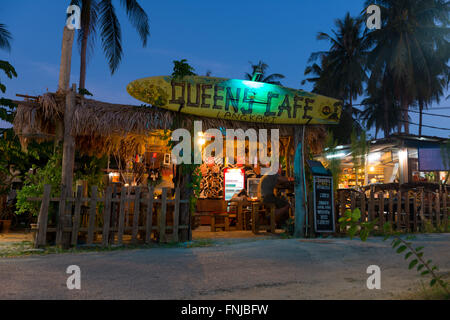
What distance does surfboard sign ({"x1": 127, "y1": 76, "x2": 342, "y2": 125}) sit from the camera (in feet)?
27.2

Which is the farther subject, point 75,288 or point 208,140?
point 208,140

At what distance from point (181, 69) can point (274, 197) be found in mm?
4824

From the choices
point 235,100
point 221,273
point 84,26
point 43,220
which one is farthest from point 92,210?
point 84,26

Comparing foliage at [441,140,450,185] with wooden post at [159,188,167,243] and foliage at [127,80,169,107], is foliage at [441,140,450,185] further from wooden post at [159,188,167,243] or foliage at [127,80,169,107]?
foliage at [127,80,169,107]

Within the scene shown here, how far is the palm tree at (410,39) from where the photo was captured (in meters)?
27.8

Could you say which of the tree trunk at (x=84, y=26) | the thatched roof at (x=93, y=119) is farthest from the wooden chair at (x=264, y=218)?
the tree trunk at (x=84, y=26)

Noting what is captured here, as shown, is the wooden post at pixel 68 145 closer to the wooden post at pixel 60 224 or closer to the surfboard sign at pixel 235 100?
the wooden post at pixel 60 224

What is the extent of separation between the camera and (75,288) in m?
4.14

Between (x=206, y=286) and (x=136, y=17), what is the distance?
751 inches

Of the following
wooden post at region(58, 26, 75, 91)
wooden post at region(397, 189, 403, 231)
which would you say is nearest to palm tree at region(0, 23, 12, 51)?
wooden post at region(58, 26, 75, 91)

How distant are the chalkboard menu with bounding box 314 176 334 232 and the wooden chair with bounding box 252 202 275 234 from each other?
161 cm
